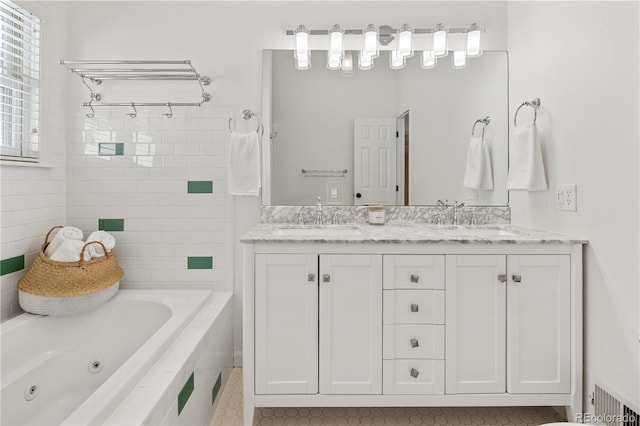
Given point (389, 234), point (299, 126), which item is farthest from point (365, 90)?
point (389, 234)

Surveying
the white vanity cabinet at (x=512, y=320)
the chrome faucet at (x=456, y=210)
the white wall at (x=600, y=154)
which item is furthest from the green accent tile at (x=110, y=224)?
the white wall at (x=600, y=154)

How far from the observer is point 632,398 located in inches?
54.7

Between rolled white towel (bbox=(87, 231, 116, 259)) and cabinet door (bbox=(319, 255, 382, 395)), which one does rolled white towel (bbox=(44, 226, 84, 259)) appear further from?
cabinet door (bbox=(319, 255, 382, 395))

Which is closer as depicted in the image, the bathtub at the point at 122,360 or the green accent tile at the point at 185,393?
the bathtub at the point at 122,360

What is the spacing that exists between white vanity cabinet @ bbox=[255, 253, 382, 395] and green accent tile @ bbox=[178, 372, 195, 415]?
27 centimetres

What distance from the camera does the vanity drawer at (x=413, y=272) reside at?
1.64 meters

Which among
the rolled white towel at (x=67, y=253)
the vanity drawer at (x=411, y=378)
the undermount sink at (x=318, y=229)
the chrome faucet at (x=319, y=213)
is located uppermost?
the chrome faucet at (x=319, y=213)

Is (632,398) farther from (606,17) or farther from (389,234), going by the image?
(606,17)

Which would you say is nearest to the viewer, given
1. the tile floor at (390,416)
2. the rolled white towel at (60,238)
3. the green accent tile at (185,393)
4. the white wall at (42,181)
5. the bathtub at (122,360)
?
the bathtub at (122,360)

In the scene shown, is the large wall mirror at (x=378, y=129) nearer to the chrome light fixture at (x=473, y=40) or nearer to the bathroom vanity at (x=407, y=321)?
the chrome light fixture at (x=473, y=40)

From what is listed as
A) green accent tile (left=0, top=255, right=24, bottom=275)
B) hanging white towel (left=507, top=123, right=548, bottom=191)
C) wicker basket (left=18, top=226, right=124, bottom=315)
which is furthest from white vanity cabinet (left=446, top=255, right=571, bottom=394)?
green accent tile (left=0, top=255, right=24, bottom=275)

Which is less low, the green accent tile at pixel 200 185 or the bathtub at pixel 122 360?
the green accent tile at pixel 200 185

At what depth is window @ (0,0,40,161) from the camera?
6.23ft

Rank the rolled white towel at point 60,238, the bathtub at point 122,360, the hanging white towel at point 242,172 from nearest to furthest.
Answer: the bathtub at point 122,360 < the rolled white towel at point 60,238 < the hanging white towel at point 242,172
